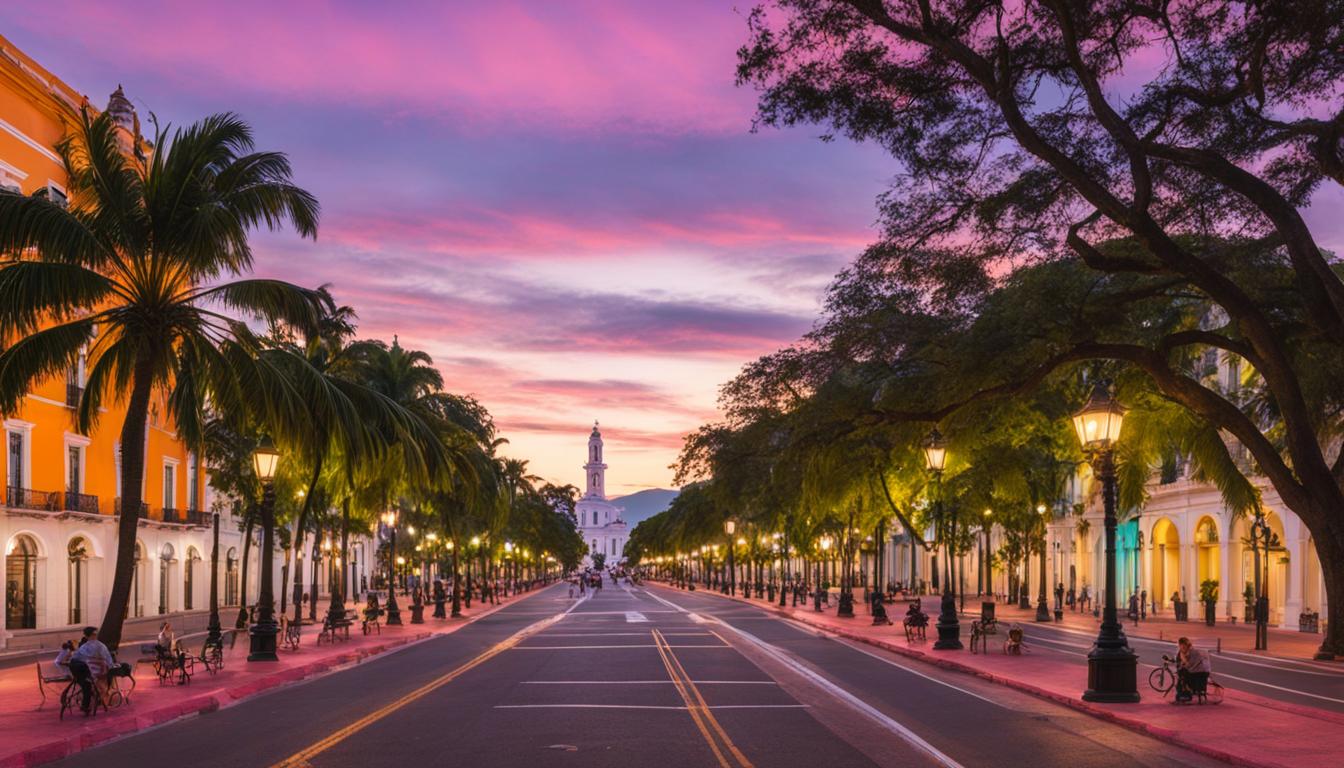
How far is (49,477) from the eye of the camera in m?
46.9

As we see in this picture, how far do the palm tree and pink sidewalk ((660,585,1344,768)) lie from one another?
14.3 metres

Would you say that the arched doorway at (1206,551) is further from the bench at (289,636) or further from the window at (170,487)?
the window at (170,487)

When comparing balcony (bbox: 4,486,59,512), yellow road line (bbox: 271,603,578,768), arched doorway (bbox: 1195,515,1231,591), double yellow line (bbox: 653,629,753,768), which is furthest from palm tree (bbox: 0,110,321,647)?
arched doorway (bbox: 1195,515,1231,591)

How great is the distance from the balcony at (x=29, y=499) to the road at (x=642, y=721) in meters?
19.6

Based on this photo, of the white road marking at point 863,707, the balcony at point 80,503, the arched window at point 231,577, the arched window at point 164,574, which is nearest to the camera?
the white road marking at point 863,707

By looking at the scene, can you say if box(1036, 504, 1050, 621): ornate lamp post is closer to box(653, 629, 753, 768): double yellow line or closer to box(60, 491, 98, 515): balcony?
box(653, 629, 753, 768): double yellow line

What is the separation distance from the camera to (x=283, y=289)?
22562mm

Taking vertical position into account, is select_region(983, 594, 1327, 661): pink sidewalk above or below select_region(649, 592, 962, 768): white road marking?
below

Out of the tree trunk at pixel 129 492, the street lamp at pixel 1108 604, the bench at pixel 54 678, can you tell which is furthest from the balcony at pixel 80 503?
the street lamp at pixel 1108 604

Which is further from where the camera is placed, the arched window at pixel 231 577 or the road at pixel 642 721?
the arched window at pixel 231 577

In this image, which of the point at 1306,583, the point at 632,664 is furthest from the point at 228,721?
the point at 1306,583

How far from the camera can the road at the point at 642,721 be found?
15.2 metres

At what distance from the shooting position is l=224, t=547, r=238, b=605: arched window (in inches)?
2857

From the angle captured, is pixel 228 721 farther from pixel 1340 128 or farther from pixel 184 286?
pixel 1340 128
